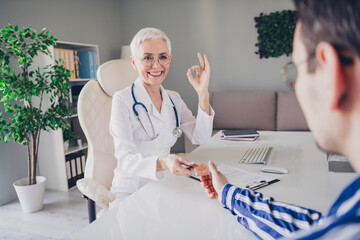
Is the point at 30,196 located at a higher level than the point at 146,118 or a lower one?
A: lower

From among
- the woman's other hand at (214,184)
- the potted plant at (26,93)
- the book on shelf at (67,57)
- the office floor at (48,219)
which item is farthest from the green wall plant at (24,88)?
the woman's other hand at (214,184)

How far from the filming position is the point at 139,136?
1.57 metres

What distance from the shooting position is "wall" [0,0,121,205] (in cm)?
287

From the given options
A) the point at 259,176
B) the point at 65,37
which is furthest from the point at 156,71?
the point at 65,37

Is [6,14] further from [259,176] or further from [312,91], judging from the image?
[312,91]

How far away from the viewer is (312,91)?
473 millimetres

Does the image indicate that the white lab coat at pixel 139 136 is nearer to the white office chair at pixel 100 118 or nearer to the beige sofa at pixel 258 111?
the white office chair at pixel 100 118

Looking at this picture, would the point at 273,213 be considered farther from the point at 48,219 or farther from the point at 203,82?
the point at 48,219

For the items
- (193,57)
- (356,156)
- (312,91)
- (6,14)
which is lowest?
(356,156)

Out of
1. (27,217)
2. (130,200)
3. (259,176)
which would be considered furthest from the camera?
(27,217)

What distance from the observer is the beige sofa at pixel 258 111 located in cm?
359

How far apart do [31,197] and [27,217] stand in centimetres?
17

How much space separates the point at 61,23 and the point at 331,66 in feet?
11.6

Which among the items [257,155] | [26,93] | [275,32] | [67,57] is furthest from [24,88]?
[275,32]
